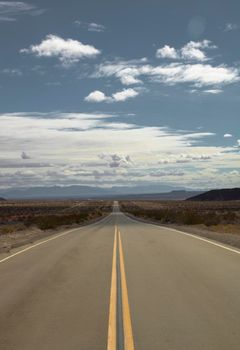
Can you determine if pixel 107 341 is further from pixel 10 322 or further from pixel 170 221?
pixel 170 221

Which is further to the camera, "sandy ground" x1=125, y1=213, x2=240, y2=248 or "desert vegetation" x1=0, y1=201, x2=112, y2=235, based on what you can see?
"desert vegetation" x1=0, y1=201, x2=112, y2=235

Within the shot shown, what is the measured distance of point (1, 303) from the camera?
930 cm

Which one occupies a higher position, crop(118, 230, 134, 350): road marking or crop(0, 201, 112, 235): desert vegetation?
crop(0, 201, 112, 235): desert vegetation

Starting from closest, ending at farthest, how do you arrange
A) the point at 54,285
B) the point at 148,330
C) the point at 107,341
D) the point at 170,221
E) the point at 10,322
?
the point at 107,341
the point at 148,330
the point at 10,322
the point at 54,285
the point at 170,221

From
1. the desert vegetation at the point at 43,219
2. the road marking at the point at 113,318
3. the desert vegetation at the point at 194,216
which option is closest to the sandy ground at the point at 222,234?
the desert vegetation at the point at 194,216

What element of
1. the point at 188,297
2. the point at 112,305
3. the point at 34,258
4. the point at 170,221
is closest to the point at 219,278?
the point at 188,297

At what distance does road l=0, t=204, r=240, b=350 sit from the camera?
664 cm

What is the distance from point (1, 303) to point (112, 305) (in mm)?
2096

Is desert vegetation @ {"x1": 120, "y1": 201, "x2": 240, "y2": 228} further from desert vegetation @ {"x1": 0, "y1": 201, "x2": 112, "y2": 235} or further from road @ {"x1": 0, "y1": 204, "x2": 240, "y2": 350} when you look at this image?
road @ {"x1": 0, "y1": 204, "x2": 240, "y2": 350}

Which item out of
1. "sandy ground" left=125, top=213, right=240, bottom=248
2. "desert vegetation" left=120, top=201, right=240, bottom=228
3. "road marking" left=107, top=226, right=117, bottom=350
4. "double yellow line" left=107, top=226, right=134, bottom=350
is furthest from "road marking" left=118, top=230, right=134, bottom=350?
"desert vegetation" left=120, top=201, right=240, bottom=228

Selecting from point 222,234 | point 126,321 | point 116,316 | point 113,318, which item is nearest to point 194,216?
point 222,234

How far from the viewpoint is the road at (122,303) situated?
6641 millimetres

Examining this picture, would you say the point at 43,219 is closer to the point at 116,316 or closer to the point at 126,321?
the point at 116,316

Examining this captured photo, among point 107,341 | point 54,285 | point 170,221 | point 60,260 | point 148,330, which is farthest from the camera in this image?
point 170,221
